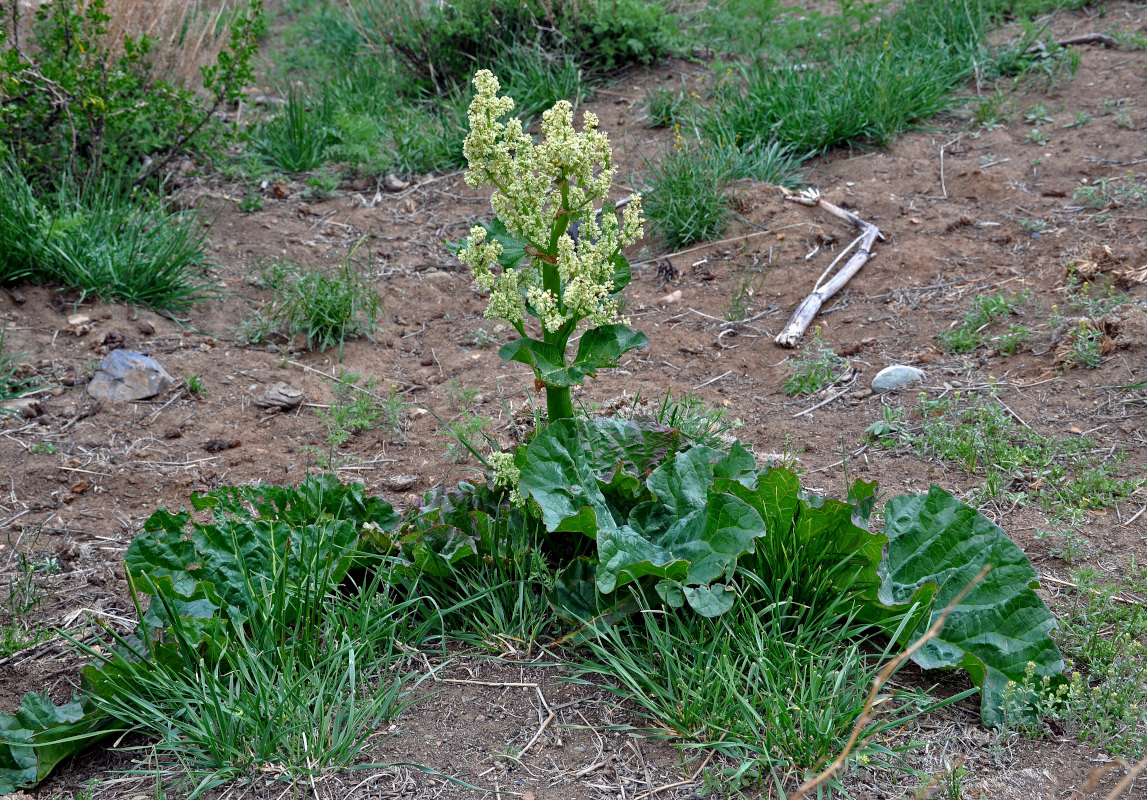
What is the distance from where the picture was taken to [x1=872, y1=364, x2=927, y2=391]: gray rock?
3697 millimetres

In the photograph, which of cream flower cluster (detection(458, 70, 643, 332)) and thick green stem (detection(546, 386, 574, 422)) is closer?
cream flower cluster (detection(458, 70, 643, 332))

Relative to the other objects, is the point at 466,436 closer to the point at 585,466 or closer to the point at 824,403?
the point at 585,466

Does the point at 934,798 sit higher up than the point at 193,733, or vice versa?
the point at 193,733

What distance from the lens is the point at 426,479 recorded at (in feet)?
11.0

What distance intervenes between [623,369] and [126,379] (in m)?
2.23

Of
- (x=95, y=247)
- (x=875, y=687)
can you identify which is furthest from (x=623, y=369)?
(x=875, y=687)

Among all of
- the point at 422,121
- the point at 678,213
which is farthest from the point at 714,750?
the point at 422,121

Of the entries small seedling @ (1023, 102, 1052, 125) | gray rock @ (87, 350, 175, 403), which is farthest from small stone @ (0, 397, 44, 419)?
small seedling @ (1023, 102, 1052, 125)

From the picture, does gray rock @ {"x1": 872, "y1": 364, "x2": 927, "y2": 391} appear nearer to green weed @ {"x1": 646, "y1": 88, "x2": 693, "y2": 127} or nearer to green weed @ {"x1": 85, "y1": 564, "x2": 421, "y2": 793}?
green weed @ {"x1": 85, "y1": 564, "x2": 421, "y2": 793}

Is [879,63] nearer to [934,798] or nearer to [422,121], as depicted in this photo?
[422,121]

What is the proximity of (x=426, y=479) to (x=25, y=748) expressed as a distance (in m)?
1.55

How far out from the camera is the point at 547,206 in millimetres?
2400

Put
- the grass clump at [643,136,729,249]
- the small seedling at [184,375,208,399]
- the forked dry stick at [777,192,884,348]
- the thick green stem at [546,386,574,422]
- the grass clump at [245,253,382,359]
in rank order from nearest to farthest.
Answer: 1. the thick green stem at [546,386,574,422]
2. the small seedling at [184,375,208,399]
3. the forked dry stick at [777,192,884,348]
4. the grass clump at [245,253,382,359]
5. the grass clump at [643,136,729,249]

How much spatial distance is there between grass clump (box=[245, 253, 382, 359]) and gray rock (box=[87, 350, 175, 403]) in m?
0.58
